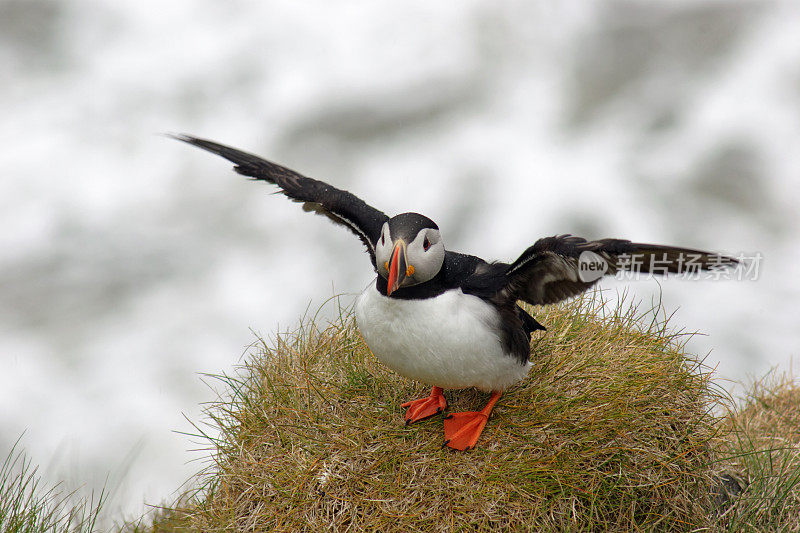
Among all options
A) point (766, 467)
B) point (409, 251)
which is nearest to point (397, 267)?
point (409, 251)

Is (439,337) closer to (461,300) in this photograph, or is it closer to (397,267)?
(461,300)

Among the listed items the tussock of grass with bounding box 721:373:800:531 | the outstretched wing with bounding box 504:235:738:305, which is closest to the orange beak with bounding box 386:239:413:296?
the outstretched wing with bounding box 504:235:738:305

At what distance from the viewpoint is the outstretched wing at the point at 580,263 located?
2764 millimetres

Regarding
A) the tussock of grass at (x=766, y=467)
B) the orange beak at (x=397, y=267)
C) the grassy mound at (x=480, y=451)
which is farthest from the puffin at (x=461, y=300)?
the tussock of grass at (x=766, y=467)

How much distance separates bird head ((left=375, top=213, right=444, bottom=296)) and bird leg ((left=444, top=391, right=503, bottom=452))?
85cm

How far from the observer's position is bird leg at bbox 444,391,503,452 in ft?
11.6

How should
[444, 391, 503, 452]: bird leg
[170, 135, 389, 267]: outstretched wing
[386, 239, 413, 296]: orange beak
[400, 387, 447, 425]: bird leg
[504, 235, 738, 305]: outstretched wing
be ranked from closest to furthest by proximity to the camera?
[504, 235, 738, 305]: outstretched wing, [386, 239, 413, 296]: orange beak, [444, 391, 503, 452]: bird leg, [400, 387, 447, 425]: bird leg, [170, 135, 389, 267]: outstretched wing

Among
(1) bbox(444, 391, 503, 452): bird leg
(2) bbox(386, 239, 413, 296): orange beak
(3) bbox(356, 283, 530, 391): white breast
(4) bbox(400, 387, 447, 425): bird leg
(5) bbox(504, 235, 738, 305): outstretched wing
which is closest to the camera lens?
(5) bbox(504, 235, 738, 305): outstretched wing

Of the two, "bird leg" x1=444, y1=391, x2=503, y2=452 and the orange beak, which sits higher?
the orange beak

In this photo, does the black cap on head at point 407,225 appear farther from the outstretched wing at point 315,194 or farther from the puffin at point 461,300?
the outstretched wing at point 315,194

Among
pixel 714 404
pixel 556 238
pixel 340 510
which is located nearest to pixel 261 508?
pixel 340 510

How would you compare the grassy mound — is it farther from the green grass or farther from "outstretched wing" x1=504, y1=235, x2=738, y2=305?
"outstretched wing" x1=504, y1=235, x2=738, y2=305

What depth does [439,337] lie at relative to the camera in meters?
3.30

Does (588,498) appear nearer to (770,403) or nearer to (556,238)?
(556,238)
